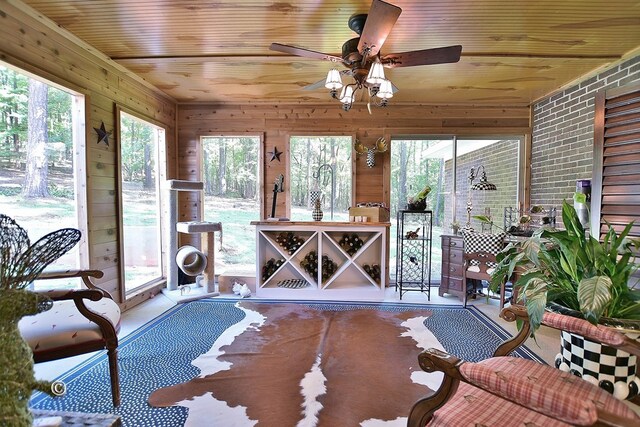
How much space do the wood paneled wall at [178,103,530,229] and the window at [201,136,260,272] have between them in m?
0.13

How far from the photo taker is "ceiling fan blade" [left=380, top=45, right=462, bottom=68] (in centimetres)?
206

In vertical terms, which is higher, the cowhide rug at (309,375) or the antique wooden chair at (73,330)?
the antique wooden chair at (73,330)

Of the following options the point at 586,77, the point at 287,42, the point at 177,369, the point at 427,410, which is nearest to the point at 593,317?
the point at 427,410

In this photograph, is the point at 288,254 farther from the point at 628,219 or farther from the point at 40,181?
the point at 628,219

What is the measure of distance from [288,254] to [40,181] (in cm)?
243

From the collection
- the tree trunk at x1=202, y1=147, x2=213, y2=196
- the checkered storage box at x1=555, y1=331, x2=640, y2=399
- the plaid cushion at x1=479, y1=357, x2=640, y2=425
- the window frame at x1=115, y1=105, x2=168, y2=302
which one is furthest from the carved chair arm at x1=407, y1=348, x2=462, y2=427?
the tree trunk at x1=202, y1=147, x2=213, y2=196

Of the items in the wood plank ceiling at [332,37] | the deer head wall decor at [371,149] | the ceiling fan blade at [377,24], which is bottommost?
the deer head wall decor at [371,149]

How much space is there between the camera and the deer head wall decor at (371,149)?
13.2 feet

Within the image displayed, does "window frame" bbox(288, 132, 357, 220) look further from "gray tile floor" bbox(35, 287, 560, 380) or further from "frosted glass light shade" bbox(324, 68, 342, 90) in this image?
"frosted glass light shade" bbox(324, 68, 342, 90)

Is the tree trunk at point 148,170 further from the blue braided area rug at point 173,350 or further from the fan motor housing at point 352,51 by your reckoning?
the fan motor housing at point 352,51

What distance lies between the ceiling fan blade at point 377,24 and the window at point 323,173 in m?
2.19

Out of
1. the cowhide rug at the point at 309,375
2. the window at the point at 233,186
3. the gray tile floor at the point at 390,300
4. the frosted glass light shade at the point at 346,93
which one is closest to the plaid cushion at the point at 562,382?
the gray tile floor at the point at 390,300

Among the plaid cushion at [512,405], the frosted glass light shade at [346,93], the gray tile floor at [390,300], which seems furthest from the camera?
the frosted glass light shade at [346,93]

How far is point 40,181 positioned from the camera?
247 cm
